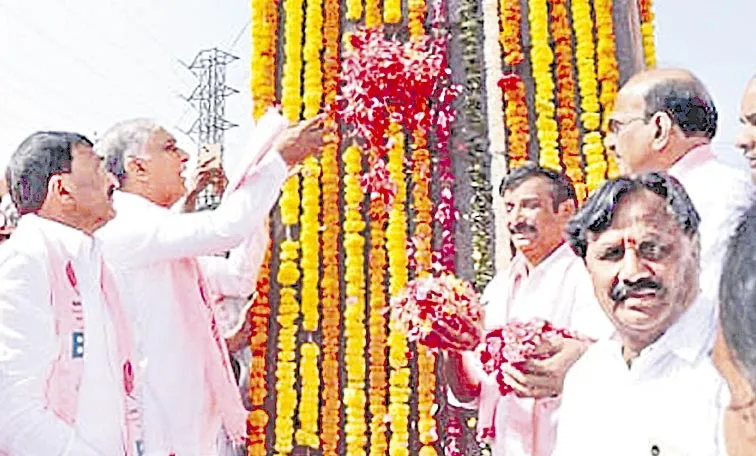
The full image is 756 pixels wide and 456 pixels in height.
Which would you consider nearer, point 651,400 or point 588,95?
point 651,400

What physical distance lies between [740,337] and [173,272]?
2.82 m

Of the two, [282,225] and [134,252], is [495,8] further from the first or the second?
[134,252]

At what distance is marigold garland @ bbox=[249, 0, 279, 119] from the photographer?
5.24 meters

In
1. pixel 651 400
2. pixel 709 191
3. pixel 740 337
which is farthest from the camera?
pixel 709 191

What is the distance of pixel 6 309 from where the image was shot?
2906 millimetres

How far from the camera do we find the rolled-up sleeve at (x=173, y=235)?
12.1 ft

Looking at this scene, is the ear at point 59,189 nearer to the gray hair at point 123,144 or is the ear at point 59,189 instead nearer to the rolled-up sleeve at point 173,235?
the rolled-up sleeve at point 173,235

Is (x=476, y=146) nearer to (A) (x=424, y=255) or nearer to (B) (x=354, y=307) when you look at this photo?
(A) (x=424, y=255)

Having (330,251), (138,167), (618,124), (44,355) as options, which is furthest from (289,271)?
(618,124)

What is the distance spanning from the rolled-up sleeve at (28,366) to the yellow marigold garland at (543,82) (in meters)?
2.60

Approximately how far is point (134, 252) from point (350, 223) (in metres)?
1.58

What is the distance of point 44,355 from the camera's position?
114 inches

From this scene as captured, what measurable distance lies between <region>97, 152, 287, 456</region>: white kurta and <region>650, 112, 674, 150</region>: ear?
150cm

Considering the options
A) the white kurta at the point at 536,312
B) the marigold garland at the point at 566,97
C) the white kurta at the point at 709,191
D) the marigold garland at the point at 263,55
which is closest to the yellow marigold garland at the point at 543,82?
the marigold garland at the point at 566,97
